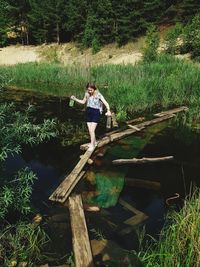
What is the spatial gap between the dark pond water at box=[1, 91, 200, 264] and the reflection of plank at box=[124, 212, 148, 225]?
9cm

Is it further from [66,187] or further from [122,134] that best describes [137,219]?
[122,134]

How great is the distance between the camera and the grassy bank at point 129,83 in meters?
16.5

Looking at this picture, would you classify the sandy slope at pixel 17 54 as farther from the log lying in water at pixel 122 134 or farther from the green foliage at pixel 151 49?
the log lying in water at pixel 122 134

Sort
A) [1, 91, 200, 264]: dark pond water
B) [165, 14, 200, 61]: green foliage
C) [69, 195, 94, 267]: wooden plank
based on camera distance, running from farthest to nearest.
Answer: [165, 14, 200, 61]: green foliage, [1, 91, 200, 264]: dark pond water, [69, 195, 94, 267]: wooden plank

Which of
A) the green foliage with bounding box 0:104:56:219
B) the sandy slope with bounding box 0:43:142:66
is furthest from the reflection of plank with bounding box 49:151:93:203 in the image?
the sandy slope with bounding box 0:43:142:66

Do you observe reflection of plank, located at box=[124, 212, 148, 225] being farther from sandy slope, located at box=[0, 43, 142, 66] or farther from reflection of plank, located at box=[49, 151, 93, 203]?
sandy slope, located at box=[0, 43, 142, 66]

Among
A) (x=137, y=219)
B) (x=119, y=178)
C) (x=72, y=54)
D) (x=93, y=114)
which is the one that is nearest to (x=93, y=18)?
(x=72, y=54)

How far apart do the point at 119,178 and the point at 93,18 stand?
130ft

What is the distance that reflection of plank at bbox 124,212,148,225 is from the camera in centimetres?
690

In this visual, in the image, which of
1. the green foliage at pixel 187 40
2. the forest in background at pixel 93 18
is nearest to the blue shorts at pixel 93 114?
the green foliage at pixel 187 40

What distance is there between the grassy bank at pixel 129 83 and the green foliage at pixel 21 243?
9.70 m

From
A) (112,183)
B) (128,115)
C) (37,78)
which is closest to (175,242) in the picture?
(112,183)

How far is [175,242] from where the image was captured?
509cm

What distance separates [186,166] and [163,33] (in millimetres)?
34694
